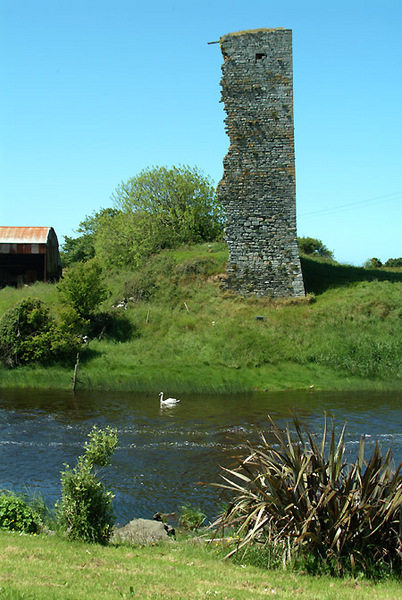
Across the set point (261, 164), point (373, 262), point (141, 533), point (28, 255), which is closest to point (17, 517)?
point (141, 533)

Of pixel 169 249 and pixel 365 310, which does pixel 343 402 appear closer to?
pixel 365 310

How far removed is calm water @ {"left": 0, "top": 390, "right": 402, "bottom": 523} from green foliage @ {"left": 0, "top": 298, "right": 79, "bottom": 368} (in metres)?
2.82

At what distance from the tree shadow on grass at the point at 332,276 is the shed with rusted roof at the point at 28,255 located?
18.0m

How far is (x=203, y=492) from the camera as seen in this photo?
1277cm

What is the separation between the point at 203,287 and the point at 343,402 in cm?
1373

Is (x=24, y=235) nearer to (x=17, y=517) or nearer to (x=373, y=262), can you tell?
(x=17, y=517)

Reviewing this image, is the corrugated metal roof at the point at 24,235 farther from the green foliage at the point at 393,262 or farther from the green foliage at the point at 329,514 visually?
the green foliage at the point at 393,262

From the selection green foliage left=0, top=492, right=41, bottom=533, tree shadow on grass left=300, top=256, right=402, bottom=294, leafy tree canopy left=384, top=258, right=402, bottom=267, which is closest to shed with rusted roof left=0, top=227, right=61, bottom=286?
tree shadow on grass left=300, top=256, right=402, bottom=294

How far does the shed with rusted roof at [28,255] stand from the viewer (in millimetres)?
39906

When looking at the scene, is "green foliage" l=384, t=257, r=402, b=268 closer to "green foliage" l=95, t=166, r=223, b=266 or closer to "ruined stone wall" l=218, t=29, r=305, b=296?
"green foliage" l=95, t=166, r=223, b=266

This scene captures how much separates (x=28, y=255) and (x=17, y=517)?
36420 millimetres

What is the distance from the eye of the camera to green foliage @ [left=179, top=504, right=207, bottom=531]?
34.9ft

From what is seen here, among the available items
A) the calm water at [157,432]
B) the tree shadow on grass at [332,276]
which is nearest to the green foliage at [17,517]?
the calm water at [157,432]

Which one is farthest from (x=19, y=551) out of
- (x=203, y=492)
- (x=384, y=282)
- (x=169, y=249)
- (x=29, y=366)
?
(x=169, y=249)
